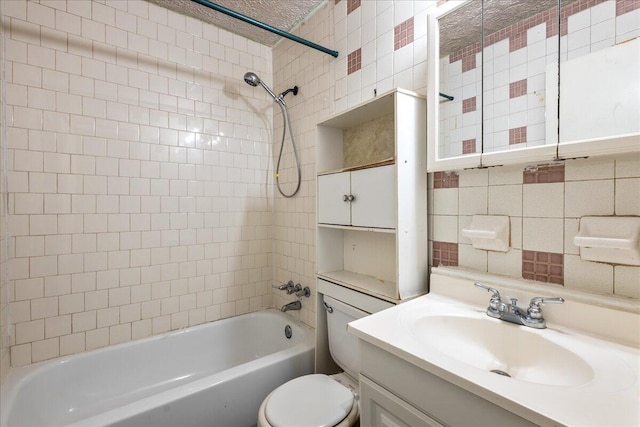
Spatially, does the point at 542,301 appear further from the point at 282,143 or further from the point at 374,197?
the point at 282,143

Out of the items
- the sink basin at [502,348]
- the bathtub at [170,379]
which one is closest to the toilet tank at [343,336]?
the bathtub at [170,379]

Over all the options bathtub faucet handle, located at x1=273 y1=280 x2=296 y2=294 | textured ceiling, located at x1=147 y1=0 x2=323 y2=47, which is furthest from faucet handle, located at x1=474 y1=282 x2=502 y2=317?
textured ceiling, located at x1=147 y1=0 x2=323 y2=47

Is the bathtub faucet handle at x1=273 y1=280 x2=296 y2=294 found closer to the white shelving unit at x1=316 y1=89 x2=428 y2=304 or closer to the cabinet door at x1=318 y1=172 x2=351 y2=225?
the white shelving unit at x1=316 y1=89 x2=428 y2=304

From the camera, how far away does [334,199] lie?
4.75 ft

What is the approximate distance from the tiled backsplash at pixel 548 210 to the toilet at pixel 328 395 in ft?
1.92

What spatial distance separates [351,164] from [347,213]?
15.0 inches

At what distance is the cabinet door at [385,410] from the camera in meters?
0.75

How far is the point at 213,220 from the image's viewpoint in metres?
2.07

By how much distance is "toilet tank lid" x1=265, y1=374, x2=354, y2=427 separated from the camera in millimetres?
1077

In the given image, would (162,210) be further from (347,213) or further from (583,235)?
(583,235)

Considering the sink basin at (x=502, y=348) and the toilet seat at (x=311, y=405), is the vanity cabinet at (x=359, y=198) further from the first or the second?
the toilet seat at (x=311, y=405)

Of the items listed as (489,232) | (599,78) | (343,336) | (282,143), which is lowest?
(343,336)

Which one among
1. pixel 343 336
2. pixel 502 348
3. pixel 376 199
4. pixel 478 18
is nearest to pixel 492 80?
pixel 478 18

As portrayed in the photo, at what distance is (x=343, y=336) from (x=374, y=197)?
70cm
